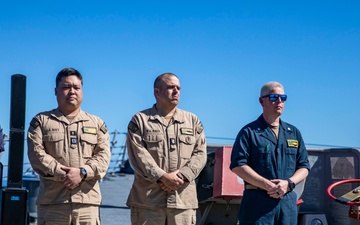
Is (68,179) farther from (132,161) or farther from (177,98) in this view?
(177,98)

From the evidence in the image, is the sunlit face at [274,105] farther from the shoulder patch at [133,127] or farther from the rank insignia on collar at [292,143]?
the shoulder patch at [133,127]

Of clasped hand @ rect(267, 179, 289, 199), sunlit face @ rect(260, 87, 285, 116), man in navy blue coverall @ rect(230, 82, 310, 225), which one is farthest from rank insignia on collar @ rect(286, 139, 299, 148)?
clasped hand @ rect(267, 179, 289, 199)

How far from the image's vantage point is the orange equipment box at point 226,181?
23.1 ft

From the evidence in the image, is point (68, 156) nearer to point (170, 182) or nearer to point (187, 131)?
point (170, 182)

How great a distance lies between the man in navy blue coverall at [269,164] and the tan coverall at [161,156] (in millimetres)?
478

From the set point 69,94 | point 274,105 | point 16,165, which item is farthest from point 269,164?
point 16,165

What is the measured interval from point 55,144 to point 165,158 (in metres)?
0.95

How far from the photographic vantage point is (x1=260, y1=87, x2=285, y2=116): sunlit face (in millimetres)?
5449

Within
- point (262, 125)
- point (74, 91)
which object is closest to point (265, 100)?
point (262, 125)

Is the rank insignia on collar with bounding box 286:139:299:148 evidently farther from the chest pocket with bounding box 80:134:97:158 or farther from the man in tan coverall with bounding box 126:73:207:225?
the chest pocket with bounding box 80:134:97:158

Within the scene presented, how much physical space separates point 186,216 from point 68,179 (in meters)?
1.07

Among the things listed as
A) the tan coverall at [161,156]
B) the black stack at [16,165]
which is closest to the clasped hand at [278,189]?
the tan coverall at [161,156]

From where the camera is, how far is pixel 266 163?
5.36 metres

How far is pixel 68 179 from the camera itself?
17.6 ft
